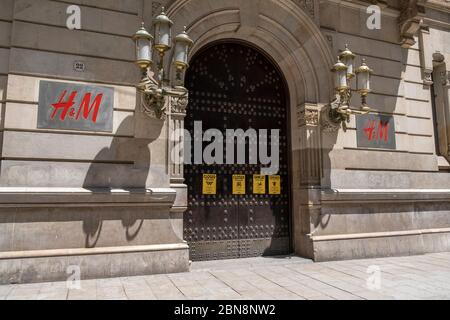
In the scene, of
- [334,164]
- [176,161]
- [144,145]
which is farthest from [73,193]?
[334,164]

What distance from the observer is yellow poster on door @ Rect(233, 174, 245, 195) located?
26.3ft

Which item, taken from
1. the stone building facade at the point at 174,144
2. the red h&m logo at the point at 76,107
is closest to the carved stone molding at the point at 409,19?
the stone building facade at the point at 174,144

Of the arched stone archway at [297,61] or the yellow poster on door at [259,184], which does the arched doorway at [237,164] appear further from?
the arched stone archway at [297,61]

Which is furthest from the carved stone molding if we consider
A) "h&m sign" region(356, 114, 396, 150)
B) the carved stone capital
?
the carved stone capital

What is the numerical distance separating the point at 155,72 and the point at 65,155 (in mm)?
2370

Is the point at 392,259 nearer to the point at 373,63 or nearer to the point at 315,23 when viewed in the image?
the point at 373,63

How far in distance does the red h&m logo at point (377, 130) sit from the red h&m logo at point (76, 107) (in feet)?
21.0

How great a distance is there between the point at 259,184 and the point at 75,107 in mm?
4371

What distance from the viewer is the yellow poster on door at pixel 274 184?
840 cm

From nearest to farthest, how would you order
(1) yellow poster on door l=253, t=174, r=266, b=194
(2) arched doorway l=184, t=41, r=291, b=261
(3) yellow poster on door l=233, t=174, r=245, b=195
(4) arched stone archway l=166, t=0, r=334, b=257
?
1. (2) arched doorway l=184, t=41, r=291, b=261
2. (4) arched stone archway l=166, t=0, r=334, b=257
3. (3) yellow poster on door l=233, t=174, r=245, b=195
4. (1) yellow poster on door l=253, t=174, r=266, b=194

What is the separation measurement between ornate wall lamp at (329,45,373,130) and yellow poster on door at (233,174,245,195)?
2.60m

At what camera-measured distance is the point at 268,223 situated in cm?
832

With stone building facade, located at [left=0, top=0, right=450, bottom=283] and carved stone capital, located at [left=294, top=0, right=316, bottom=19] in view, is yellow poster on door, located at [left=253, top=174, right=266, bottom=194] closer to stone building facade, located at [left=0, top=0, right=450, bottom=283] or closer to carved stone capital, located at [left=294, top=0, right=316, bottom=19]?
stone building facade, located at [left=0, top=0, right=450, bottom=283]

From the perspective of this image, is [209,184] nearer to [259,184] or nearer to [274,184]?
[259,184]
